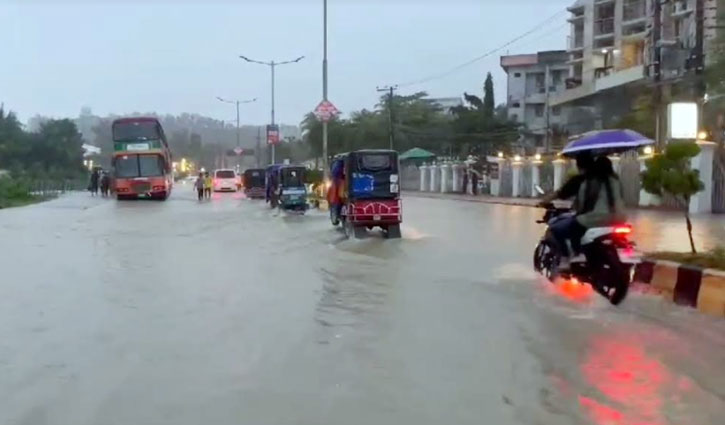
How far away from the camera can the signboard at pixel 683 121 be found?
728 inches

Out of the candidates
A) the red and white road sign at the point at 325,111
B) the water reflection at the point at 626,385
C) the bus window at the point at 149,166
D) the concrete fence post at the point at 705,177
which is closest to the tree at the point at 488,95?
the bus window at the point at 149,166

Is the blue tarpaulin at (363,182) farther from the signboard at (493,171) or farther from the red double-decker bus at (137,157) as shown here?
the signboard at (493,171)

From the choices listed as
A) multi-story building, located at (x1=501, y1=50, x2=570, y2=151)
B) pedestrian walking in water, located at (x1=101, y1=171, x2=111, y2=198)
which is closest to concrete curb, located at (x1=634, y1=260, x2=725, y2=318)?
pedestrian walking in water, located at (x1=101, y1=171, x2=111, y2=198)

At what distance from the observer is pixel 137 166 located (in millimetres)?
48781

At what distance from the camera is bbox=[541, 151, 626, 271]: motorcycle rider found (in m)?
11.0

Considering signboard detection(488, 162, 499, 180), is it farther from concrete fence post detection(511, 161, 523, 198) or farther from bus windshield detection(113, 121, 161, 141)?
bus windshield detection(113, 121, 161, 141)

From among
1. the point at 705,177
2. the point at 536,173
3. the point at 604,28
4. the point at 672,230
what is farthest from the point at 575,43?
the point at 672,230

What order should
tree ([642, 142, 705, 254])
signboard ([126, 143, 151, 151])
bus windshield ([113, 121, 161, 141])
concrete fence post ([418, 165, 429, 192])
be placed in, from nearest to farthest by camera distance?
tree ([642, 142, 705, 254])
bus windshield ([113, 121, 161, 141])
signboard ([126, 143, 151, 151])
concrete fence post ([418, 165, 429, 192])

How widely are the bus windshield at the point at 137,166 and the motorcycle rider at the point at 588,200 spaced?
39.2m

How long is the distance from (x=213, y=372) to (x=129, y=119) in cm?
4258

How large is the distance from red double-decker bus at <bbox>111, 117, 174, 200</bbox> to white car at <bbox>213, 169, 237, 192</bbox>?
64.4ft

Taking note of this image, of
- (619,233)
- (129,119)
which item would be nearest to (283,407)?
(619,233)

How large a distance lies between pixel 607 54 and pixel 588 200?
67.6m

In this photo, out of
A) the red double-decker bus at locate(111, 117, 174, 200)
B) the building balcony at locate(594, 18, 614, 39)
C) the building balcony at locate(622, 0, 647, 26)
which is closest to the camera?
the red double-decker bus at locate(111, 117, 174, 200)
